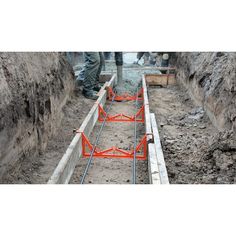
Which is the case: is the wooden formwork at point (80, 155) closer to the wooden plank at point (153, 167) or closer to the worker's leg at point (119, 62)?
the wooden plank at point (153, 167)

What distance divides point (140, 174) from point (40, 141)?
162cm

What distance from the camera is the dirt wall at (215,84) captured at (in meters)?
4.85

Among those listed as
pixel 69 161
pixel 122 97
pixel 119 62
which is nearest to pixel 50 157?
pixel 69 161

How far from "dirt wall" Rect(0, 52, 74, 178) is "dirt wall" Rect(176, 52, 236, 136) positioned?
2874 mm

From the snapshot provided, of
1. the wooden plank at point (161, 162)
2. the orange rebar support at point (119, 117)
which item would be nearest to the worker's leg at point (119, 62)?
the orange rebar support at point (119, 117)

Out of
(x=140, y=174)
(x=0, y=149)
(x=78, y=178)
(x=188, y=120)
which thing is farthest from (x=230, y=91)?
(x=0, y=149)

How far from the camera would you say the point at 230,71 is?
514 cm

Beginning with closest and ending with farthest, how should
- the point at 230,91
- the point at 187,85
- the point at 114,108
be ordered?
the point at 230,91 < the point at 114,108 < the point at 187,85

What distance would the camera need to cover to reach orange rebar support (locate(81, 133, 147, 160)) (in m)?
4.50

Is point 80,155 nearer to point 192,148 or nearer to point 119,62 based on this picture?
point 192,148

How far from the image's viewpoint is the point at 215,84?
18.7 feet

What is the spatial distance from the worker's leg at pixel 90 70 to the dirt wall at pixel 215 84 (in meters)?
2.44

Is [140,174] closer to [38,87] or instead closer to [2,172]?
[2,172]

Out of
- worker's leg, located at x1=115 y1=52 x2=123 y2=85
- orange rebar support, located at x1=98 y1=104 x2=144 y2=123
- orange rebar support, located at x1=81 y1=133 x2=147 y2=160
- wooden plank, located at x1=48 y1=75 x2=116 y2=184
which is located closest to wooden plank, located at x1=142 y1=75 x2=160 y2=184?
orange rebar support, located at x1=81 y1=133 x2=147 y2=160
